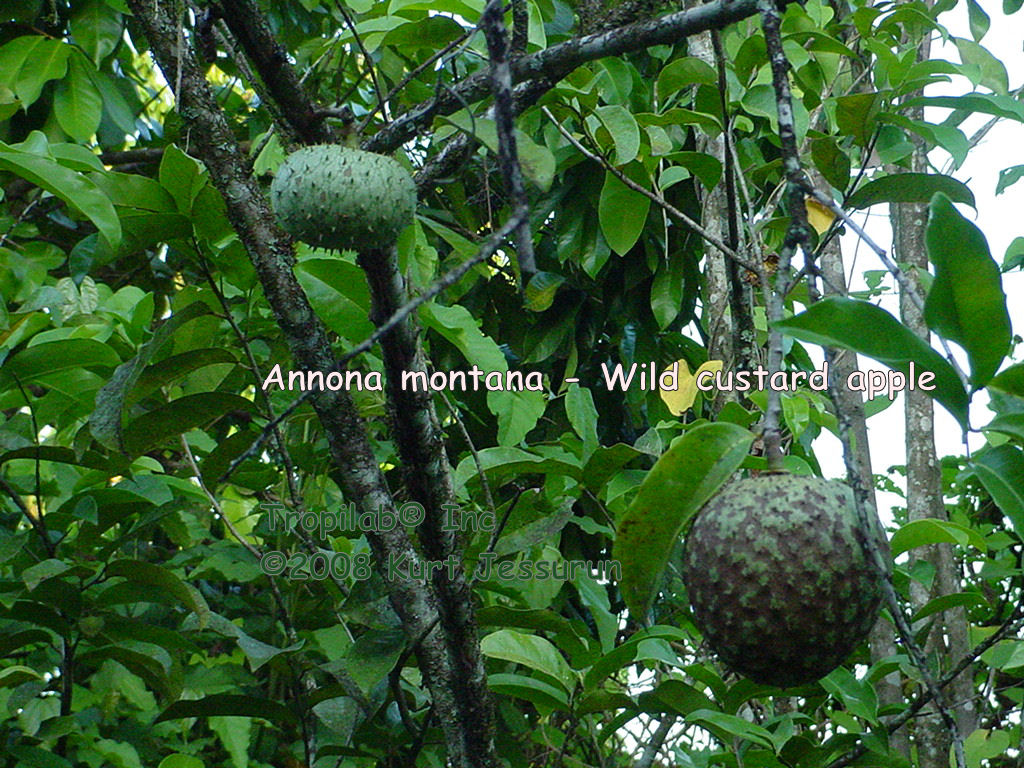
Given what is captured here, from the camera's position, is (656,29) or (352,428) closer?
(656,29)

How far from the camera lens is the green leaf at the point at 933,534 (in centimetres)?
108

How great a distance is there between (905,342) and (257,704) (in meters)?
1.17

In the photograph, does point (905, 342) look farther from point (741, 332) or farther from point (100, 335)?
point (100, 335)

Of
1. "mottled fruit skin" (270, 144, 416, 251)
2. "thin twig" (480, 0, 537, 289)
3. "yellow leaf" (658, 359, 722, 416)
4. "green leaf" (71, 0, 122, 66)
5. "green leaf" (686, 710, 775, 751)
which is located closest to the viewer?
"thin twig" (480, 0, 537, 289)

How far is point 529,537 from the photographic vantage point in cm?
137

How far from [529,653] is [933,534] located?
56cm

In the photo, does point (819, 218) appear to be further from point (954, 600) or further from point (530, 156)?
point (530, 156)

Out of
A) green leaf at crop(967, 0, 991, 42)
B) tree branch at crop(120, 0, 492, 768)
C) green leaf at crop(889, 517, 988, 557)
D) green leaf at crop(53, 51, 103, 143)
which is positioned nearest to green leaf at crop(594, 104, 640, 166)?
tree branch at crop(120, 0, 492, 768)

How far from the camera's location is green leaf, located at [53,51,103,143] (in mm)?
2377

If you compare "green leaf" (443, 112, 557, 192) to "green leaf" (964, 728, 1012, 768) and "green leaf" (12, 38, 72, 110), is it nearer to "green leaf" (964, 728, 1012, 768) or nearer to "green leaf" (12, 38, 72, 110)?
"green leaf" (964, 728, 1012, 768)

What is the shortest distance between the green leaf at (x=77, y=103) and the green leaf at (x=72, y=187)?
4.07 ft

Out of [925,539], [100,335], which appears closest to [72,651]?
[100,335]

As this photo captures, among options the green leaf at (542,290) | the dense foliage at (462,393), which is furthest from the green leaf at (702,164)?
the green leaf at (542,290)

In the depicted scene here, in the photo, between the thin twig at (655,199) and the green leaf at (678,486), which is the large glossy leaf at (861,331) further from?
the thin twig at (655,199)
